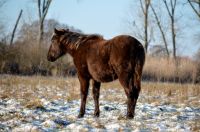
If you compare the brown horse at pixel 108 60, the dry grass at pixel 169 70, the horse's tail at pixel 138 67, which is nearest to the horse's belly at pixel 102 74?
the brown horse at pixel 108 60

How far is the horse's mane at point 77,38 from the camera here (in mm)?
9742

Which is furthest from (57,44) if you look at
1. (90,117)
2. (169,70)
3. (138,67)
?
(169,70)

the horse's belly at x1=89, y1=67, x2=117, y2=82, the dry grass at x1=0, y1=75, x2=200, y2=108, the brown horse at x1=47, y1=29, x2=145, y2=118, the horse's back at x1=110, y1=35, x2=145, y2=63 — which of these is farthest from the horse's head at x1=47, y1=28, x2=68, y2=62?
the horse's back at x1=110, y1=35, x2=145, y2=63

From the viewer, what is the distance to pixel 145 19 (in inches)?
1442

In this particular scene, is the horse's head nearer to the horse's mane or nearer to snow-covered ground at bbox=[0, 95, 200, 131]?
the horse's mane

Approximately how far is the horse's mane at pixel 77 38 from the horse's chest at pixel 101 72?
33.7 inches

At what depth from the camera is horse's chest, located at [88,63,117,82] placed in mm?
8797

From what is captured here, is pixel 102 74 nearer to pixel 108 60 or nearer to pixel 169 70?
pixel 108 60

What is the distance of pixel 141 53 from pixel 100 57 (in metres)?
0.97

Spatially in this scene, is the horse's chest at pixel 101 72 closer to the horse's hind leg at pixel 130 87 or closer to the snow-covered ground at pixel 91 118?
the horse's hind leg at pixel 130 87

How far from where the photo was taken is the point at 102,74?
895 centimetres

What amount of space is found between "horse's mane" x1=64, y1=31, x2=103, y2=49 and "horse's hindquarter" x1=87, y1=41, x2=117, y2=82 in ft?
1.60

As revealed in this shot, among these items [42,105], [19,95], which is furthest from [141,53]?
[19,95]

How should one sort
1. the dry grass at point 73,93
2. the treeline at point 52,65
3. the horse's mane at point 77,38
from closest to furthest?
the horse's mane at point 77,38, the dry grass at point 73,93, the treeline at point 52,65
